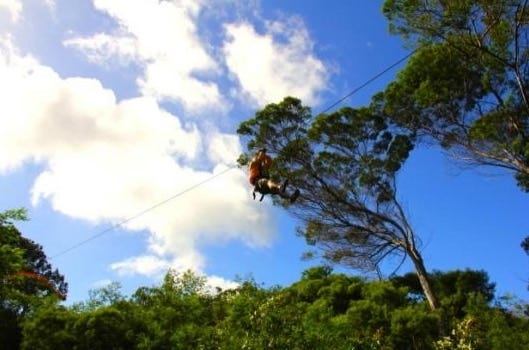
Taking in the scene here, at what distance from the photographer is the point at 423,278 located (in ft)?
61.0

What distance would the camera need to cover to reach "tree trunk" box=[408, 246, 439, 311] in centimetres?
1819

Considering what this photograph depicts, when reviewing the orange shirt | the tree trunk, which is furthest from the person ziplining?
the tree trunk

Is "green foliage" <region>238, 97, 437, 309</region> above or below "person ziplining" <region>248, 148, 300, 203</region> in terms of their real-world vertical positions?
above

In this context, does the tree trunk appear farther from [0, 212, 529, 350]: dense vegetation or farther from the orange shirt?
the orange shirt

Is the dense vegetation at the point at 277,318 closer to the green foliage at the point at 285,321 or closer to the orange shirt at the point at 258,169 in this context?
the green foliage at the point at 285,321

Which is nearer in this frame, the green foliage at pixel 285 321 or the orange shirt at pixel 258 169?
the green foliage at pixel 285 321

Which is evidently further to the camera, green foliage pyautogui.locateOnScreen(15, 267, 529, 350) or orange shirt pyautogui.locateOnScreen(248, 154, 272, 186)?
orange shirt pyautogui.locateOnScreen(248, 154, 272, 186)

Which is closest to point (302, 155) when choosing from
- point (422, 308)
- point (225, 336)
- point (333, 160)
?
point (333, 160)

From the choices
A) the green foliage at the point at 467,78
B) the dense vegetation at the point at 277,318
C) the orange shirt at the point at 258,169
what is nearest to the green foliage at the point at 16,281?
the dense vegetation at the point at 277,318

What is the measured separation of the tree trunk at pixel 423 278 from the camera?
716 inches

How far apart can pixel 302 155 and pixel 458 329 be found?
310 inches

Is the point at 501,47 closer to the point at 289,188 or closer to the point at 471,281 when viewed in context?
the point at 289,188

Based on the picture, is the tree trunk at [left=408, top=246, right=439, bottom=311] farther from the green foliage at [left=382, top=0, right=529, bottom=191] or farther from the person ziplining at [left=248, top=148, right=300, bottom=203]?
the person ziplining at [left=248, top=148, right=300, bottom=203]

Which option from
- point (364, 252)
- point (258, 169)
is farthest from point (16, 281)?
point (364, 252)
